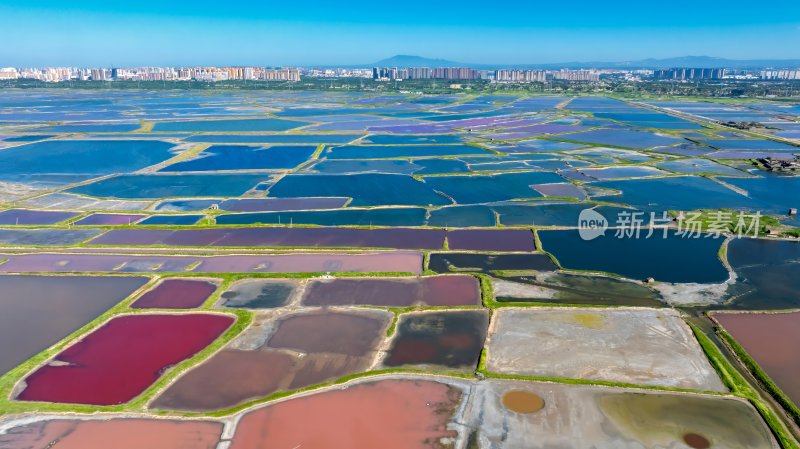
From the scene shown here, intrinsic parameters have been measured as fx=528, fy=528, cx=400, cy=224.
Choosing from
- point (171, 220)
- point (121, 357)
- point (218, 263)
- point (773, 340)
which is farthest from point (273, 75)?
point (773, 340)

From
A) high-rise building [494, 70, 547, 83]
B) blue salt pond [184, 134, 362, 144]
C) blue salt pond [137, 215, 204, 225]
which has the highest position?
high-rise building [494, 70, 547, 83]

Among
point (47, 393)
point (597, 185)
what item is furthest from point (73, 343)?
point (597, 185)

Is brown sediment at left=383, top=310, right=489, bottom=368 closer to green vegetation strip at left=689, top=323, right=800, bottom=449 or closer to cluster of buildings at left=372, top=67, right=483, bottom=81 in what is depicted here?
green vegetation strip at left=689, top=323, right=800, bottom=449

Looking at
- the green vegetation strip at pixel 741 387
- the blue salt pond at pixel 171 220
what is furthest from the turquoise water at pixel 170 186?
the green vegetation strip at pixel 741 387

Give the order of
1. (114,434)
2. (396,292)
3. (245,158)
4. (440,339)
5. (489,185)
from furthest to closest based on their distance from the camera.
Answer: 1. (245,158)
2. (489,185)
3. (396,292)
4. (440,339)
5. (114,434)

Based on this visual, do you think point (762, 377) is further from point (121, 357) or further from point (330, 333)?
point (121, 357)

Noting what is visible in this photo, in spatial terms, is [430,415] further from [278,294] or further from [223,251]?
[223,251]

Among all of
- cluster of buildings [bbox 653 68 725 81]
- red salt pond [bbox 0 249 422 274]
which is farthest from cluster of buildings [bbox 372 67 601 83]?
red salt pond [bbox 0 249 422 274]
